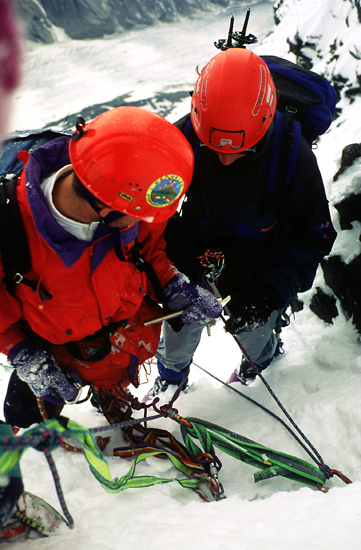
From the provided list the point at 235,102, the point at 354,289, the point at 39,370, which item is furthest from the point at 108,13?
the point at 39,370

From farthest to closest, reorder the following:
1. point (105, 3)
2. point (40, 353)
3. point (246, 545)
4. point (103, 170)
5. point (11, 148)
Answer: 1. point (105, 3)
2. point (40, 353)
3. point (11, 148)
4. point (103, 170)
5. point (246, 545)

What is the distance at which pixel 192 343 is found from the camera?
261cm

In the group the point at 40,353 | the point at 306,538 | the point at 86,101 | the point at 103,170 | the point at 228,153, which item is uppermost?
the point at 103,170

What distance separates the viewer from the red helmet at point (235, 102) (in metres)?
1.78

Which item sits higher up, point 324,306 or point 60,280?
point 60,280

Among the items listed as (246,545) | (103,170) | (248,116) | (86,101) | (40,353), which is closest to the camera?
(246,545)

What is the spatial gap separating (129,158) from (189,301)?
100 centimetres

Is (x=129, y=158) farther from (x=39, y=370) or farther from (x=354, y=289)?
(x=354, y=289)

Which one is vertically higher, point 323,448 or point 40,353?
point 40,353

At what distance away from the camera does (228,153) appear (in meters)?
1.90

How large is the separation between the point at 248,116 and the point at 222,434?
1625 mm

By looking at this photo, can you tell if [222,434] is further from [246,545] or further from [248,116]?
[248,116]

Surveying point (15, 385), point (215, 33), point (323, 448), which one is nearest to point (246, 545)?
point (323, 448)

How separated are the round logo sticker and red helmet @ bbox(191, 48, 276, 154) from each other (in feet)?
2.04
